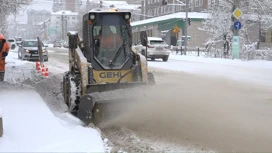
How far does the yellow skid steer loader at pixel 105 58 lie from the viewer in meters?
8.65

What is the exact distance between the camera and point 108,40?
9328 millimetres

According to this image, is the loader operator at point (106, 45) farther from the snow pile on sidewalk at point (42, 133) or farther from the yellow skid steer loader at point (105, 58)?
the snow pile on sidewalk at point (42, 133)

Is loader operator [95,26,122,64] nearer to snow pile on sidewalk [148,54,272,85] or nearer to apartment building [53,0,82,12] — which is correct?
snow pile on sidewalk [148,54,272,85]

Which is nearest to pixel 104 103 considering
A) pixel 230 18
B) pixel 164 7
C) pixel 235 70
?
pixel 235 70

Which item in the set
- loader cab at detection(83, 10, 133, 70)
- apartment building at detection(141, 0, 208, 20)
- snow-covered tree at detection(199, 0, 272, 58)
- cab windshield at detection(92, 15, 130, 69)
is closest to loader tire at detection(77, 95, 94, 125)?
loader cab at detection(83, 10, 133, 70)

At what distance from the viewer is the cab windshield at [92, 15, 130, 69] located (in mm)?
9242

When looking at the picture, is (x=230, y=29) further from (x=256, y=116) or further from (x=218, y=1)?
(x=256, y=116)

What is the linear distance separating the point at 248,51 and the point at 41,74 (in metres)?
18.1

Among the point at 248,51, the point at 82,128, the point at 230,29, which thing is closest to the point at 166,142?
the point at 82,128

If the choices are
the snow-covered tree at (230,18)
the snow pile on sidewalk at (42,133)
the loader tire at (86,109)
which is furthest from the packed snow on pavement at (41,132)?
the snow-covered tree at (230,18)

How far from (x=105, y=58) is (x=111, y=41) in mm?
438

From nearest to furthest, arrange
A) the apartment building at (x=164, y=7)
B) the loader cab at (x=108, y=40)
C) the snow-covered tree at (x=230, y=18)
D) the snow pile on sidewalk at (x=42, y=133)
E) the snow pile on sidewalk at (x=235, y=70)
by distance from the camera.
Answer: the snow pile on sidewalk at (x=42, y=133) → the loader cab at (x=108, y=40) → the snow pile on sidewalk at (x=235, y=70) → the snow-covered tree at (x=230, y=18) → the apartment building at (x=164, y=7)

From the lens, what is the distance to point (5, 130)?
6777 millimetres

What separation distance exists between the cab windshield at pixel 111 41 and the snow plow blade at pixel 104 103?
1.22 metres
